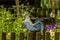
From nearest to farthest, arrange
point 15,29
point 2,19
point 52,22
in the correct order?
1. point 15,29
2. point 2,19
3. point 52,22

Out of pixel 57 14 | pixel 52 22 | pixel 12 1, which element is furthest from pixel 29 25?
pixel 12 1

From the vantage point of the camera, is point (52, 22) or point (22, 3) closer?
point (52, 22)

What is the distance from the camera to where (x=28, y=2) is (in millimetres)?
10305

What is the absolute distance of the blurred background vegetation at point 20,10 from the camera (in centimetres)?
778

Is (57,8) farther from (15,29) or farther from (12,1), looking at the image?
(15,29)

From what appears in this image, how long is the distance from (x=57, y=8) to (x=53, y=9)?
0.84 ft

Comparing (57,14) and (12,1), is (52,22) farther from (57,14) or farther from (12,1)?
(12,1)

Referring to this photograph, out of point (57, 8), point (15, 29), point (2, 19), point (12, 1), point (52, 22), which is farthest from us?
point (12, 1)

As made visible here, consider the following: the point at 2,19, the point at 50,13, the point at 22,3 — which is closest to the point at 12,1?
the point at 22,3

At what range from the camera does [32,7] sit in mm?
10023

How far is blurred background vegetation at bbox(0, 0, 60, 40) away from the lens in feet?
25.5

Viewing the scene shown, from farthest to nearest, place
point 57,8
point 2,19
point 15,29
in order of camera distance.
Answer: point 57,8 < point 2,19 < point 15,29

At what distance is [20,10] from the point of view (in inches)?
370

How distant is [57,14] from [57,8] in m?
0.27
